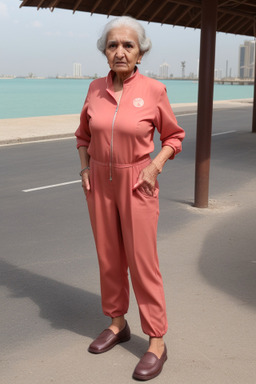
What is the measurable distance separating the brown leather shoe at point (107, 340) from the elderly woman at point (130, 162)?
328 mm

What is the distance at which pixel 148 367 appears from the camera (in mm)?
3051

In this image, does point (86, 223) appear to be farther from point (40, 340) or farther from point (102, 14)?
point (102, 14)

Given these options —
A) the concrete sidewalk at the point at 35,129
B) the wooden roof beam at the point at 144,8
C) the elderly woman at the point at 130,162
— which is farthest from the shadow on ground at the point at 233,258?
the concrete sidewalk at the point at 35,129

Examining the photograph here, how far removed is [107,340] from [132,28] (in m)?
1.99

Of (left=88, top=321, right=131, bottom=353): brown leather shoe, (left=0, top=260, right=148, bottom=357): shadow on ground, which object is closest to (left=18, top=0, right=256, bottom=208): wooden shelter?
(left=0, top=260, right=148, bottom=357): shadow on ground

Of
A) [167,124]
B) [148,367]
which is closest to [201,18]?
[167,124]

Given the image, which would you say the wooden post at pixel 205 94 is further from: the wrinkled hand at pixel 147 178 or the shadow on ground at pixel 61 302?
the wrinkled hand at pixel 147 178

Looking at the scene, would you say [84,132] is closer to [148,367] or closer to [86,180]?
[86,180]

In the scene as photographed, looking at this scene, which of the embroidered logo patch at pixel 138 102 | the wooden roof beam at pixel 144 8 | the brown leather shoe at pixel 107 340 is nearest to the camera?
the embroidered logo patch at pixel 138 102

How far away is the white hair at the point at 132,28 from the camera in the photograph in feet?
9.59

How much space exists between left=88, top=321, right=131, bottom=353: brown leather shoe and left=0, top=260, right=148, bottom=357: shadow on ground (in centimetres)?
6

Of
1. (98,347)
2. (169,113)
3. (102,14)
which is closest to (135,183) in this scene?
(169,113)

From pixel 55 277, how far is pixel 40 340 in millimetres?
1172

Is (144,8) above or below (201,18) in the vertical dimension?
above
